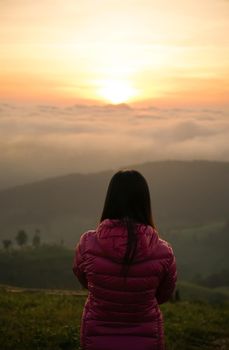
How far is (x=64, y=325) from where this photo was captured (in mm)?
14250

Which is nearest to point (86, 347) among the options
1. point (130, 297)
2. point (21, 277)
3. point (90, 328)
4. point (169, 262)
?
point (90, 328)

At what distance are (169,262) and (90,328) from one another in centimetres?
109

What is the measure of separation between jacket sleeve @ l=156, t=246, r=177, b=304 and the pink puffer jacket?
1 centimetres

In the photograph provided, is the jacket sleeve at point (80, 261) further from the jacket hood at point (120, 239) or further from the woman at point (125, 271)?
the jacket hood at point (120, 239)

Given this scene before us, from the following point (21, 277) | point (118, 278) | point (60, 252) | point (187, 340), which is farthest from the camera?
point (60, 252)

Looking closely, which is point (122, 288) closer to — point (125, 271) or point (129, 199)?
point (125, 271)

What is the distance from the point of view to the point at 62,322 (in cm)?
1473

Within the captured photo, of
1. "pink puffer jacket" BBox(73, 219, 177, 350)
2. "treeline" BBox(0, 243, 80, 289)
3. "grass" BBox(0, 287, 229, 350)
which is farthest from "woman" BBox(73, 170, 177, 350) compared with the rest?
"treeline" BBox(0, 243, 80, 289)

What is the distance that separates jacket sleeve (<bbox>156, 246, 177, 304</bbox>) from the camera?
17.5ft

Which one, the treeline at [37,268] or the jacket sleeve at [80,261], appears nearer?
the jacket sleeve at [80,261]

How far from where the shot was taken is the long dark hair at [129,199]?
5305 mm

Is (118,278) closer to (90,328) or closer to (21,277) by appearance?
(90,328)

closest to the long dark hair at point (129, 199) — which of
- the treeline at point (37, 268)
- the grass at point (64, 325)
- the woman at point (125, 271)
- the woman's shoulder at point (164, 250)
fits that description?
the woman at point (125, 271)

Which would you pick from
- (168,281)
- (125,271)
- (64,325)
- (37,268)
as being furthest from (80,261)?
(37,268)
